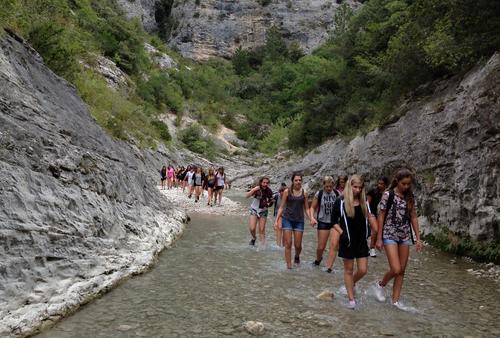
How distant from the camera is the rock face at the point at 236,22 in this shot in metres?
80.6

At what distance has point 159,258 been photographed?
342 inches

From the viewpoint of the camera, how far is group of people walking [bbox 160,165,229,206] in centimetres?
1941

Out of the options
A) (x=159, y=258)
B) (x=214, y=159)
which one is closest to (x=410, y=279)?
(x=159, y=258)

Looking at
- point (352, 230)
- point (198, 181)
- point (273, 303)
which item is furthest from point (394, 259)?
point (198, 181)

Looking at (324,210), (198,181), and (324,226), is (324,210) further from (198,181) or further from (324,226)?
(198,181)

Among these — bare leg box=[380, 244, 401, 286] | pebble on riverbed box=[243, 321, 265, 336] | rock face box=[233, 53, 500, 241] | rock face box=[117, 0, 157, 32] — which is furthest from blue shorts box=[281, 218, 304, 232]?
rock face box=[117, 0, 157, 32]

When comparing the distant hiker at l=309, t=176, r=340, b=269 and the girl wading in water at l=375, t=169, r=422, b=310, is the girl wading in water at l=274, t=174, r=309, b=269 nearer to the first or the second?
the distant hiker at l=309, t=176, r=340, b=269

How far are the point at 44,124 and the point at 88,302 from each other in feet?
12.6

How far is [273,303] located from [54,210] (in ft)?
11.6

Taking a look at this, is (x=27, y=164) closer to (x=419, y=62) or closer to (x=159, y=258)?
(x=159, y=258)

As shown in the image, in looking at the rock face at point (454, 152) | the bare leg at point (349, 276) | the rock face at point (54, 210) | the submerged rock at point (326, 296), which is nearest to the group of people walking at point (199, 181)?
the rock face at point (454, 152)

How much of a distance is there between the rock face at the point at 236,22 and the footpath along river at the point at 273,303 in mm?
74351

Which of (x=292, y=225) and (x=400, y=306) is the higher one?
(x=292, y=225)

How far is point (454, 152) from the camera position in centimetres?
1139
